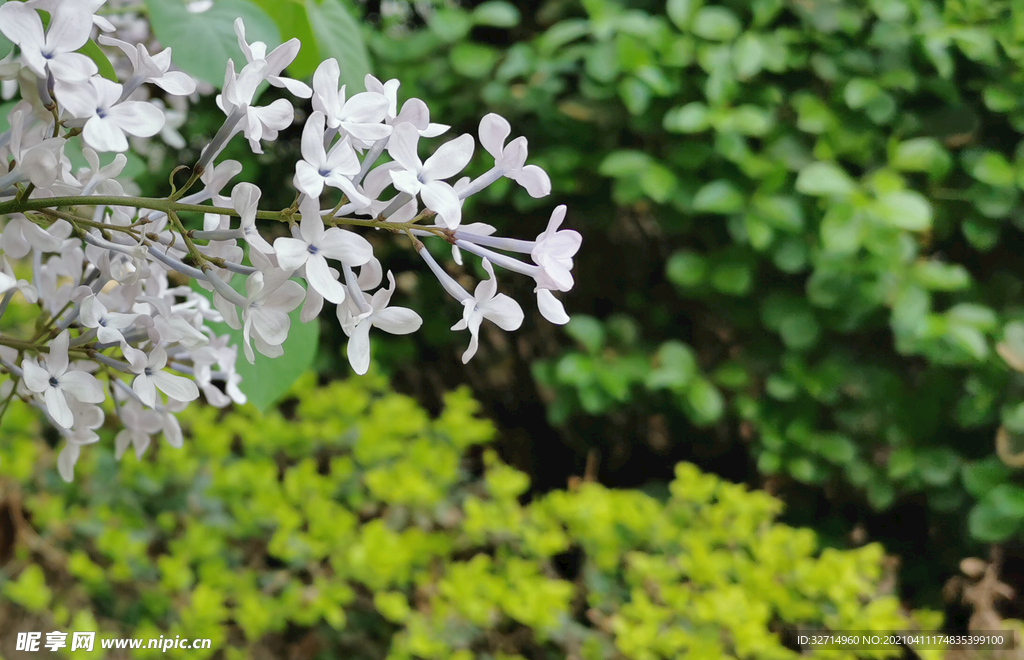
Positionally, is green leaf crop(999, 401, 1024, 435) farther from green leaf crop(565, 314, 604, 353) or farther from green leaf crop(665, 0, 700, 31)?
green leaf crop(665, 0, 700, 31)

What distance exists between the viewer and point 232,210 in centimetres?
25

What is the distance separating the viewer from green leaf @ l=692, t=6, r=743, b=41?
1.04 m

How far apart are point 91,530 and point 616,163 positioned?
0.79 m

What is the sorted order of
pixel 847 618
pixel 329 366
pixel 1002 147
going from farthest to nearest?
pixel 329 366
pixel 1002 147
pixel 847 618

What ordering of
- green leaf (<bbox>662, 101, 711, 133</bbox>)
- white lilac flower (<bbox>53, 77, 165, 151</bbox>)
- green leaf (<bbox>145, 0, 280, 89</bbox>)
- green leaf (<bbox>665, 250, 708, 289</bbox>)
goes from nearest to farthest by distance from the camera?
1. white lilac flower (<bbox>53, 77, 165, 151</bbox>)
2. green leaf (<bbox>145, 0, 280, 89</bbox>)
3. green leaf (<bbox>662, 101, 711, 133</bbox>)
4. green leaf (<bbox>665, 250, 708, 289</bbox>)

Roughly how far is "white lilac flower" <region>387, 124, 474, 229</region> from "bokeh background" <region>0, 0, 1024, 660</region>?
591 millimetres

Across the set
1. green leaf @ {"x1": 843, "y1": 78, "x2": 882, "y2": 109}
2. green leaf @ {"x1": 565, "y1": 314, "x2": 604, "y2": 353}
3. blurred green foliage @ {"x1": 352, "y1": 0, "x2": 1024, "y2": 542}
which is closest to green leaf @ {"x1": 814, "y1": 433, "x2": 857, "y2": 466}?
blurred green foliage @ {"x1": 352, "y1": 0, "x2": 1024, "y2": 542}

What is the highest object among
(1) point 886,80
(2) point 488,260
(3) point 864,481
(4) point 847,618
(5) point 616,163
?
(2) point 488,260

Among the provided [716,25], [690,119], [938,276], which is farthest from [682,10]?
[938,276]

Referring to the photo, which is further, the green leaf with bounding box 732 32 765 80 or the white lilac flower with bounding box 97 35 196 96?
the green leaf with bounding box 732 32 765 80

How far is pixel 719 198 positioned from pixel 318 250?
2.91ft

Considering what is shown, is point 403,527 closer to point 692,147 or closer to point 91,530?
point 91,530

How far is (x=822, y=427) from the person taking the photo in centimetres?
117

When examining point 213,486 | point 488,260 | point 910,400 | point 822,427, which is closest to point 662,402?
point 822,427
